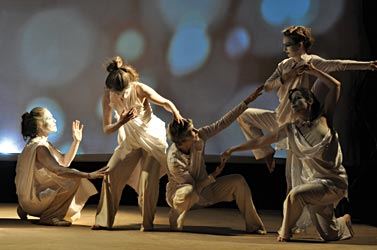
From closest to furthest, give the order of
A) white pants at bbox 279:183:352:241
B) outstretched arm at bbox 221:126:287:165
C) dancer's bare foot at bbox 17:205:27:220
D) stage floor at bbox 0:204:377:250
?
1. stage floor at bbox 0:204:377:250
2. white pants at bbox 279:183:352:241
3. outstretched arm at bbox 221:126:287:165
4. dancer's bare foot at bbox 17:205:27:220

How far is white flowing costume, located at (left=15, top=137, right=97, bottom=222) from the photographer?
6.40m

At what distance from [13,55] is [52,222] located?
241cm

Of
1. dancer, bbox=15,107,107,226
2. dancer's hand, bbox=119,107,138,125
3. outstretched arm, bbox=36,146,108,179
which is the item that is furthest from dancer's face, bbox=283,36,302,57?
dancer, bbox=15,107,107,226

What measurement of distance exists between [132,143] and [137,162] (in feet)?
0.49

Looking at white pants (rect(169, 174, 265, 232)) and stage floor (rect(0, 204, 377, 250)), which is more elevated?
white pants (rect(169, 174, 265, 232))

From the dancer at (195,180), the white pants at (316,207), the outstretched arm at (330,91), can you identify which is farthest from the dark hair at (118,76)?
the white pants at (316,207)

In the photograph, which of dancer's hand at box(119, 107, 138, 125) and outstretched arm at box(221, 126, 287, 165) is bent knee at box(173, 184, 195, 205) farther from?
dancer's hand at box(119, 107, 138, 125)

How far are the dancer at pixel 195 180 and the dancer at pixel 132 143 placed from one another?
15 centimetres

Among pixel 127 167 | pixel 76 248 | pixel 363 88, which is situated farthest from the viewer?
pixel 363 88

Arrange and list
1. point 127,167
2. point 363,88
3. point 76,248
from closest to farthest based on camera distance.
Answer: point 76,248 → point 127,167 → point 363,88

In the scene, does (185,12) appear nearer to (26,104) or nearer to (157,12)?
(157,12)

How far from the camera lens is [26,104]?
8211 mm

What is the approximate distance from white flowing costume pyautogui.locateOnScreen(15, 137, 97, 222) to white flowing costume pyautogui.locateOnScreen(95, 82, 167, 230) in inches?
11.2

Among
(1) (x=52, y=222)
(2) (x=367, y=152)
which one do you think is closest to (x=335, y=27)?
(2) (x=367, y=152)
